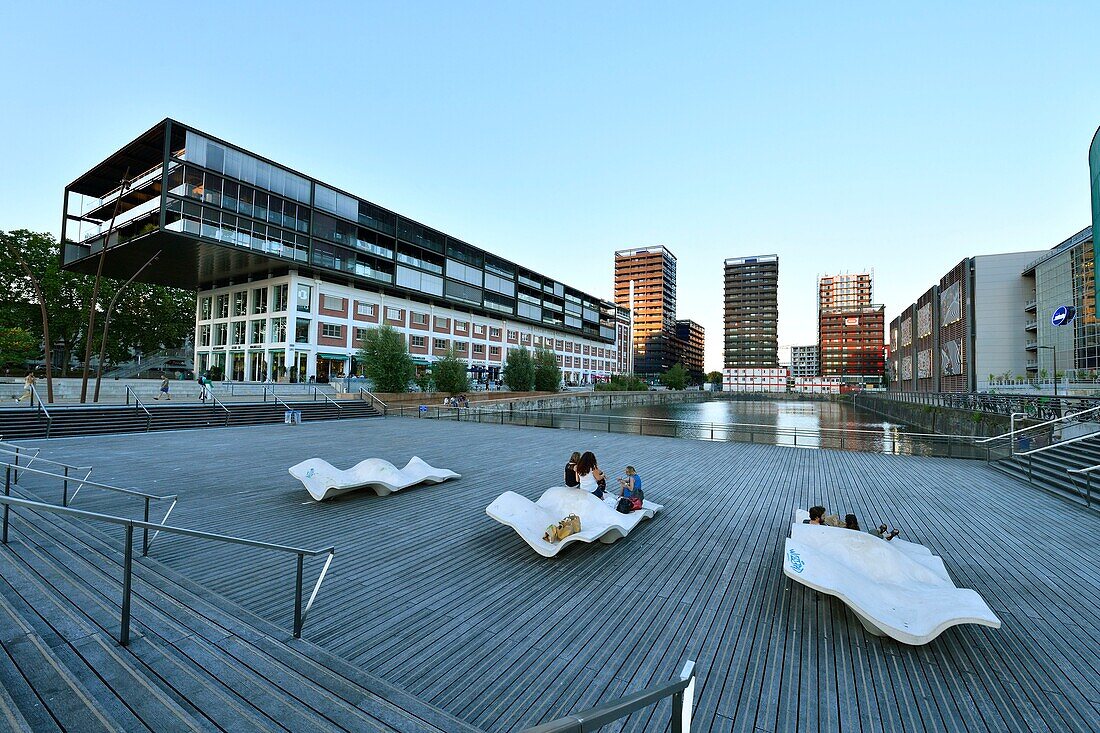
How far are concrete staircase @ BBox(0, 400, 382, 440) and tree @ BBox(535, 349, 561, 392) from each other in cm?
3769

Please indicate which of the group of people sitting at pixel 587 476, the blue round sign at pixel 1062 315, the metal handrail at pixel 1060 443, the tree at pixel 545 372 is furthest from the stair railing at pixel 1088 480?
the tree at pixel 545 372

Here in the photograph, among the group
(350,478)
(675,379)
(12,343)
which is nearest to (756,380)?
(675,379)

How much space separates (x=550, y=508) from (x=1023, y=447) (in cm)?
1558

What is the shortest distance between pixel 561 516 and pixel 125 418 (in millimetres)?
23394

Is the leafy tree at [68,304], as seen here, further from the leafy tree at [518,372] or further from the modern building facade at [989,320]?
the modern building facade at [989,320]

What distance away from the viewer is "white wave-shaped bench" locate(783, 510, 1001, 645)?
4.15 m

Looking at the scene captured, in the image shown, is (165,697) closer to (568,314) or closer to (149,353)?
(149,353)

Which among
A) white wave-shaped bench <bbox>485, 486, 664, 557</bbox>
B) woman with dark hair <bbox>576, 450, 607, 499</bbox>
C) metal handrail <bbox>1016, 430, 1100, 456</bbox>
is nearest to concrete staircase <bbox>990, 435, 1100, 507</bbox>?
metal handrail <bbox>1016, 430, 1100, 456</bbox>

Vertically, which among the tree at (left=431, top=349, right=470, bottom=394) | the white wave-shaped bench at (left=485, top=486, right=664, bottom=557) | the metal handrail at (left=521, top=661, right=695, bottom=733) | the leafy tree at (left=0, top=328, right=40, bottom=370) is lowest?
the white wave-shaped bench at (left=485, top=486, right=664, bottom=557)

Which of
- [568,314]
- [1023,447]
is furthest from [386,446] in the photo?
[568,314]

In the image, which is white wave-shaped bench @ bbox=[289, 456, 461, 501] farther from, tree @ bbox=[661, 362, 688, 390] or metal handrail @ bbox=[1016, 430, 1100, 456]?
tree @ bbox=[661, 362, 688, 390]

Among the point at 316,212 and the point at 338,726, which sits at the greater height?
the point at 316,212

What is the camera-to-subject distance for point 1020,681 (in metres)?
3.92

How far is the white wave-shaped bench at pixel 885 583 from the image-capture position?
13.6 ft
